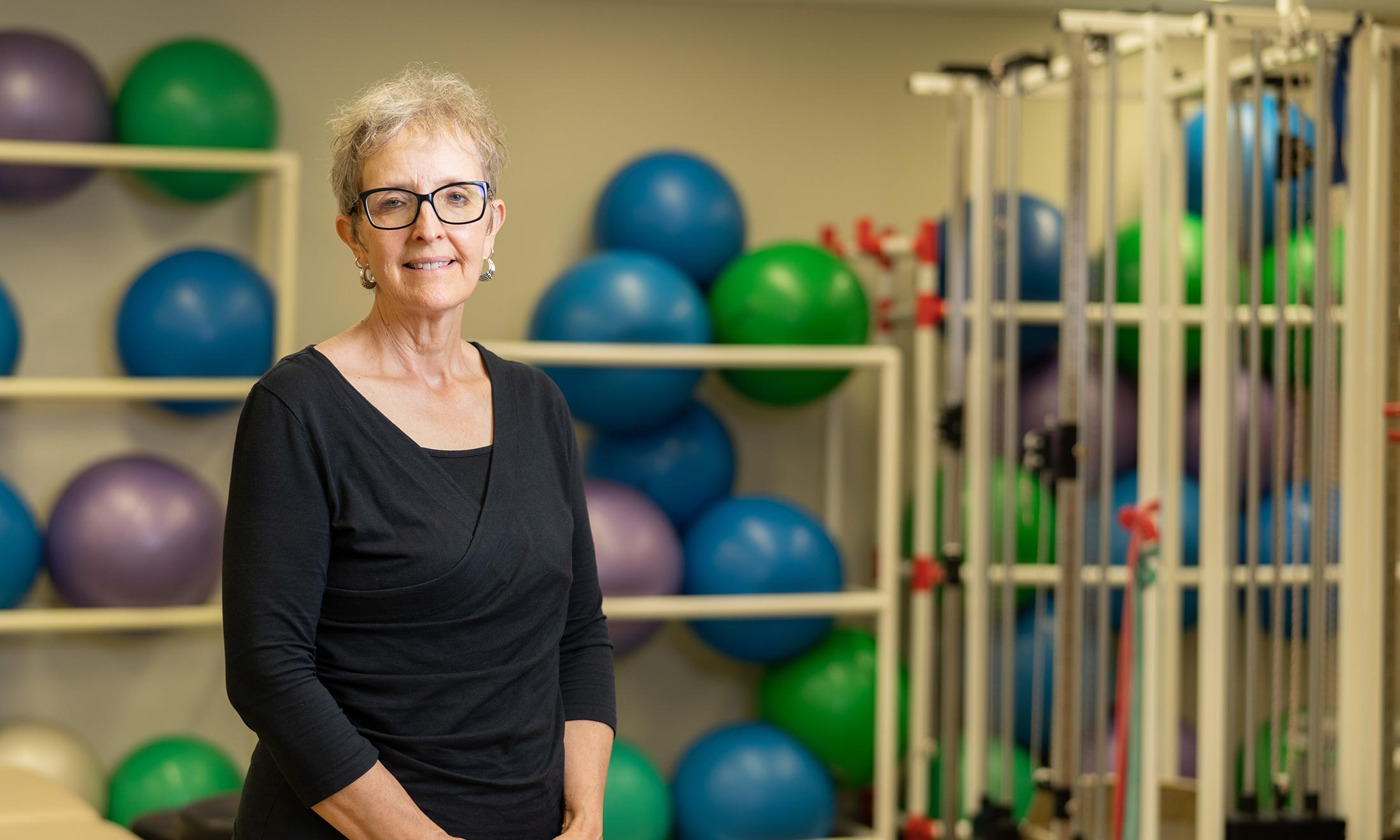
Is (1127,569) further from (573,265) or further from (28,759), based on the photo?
A: (28,759)

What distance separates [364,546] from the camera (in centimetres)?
132

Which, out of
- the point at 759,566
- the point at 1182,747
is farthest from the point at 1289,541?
the point at 759,566

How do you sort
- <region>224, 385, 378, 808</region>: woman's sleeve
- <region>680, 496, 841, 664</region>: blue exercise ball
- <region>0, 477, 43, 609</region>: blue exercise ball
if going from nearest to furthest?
<region>224, 385, 378, 808</region>: woman's sleeve → <region>0, 477, 43, 609</region>: blue exercise ball → <region>680, 496, 841, 664</region>: blue exercise ball

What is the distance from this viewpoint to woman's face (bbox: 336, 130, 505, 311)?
55.0 inches

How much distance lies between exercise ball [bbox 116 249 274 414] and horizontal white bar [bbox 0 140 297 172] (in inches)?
9.0

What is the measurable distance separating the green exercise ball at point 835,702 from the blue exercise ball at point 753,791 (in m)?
0.06

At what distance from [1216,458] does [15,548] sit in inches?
108

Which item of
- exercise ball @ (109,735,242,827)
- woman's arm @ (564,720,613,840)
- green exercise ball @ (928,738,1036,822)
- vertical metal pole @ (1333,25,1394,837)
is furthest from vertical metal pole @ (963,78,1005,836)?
woman's arm @ (564,720,613,840)

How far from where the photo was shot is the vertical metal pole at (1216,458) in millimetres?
3111

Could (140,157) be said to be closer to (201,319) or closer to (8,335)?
(201,319)

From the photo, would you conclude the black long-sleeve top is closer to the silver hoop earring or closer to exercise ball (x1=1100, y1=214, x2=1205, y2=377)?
the silver hoop earring

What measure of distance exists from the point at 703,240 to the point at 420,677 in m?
2.87

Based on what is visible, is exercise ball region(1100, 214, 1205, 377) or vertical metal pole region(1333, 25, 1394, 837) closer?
vertical metal pole region(1333, 25, 1394, 837)

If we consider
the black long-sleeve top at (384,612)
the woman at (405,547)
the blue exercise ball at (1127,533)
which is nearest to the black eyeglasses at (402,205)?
the woman at (405,547)
